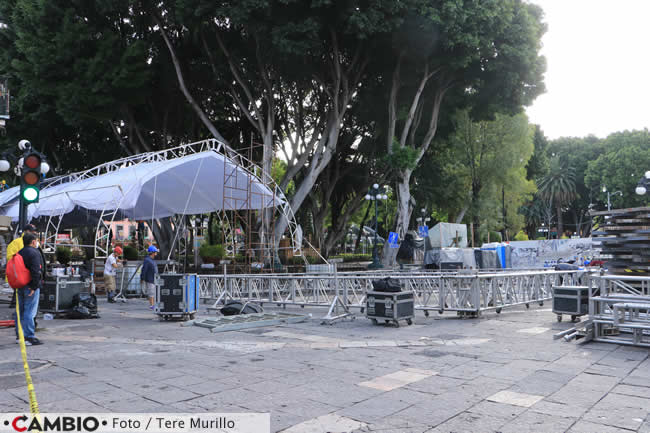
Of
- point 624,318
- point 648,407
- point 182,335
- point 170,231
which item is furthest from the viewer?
point 170,231

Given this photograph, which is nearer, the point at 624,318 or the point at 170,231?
the point at 624,318

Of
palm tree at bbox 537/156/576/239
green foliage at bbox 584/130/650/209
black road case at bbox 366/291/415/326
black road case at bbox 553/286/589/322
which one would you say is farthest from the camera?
palm tree at bbox 537/156/576/239

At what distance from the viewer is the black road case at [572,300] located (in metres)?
12.2

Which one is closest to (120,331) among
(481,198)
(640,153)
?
(481,198)

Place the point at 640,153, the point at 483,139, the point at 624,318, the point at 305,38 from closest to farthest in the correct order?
1. the point at 624,318
2. the point at 305,38
3. the point at 483,139
4. the point at 640,153

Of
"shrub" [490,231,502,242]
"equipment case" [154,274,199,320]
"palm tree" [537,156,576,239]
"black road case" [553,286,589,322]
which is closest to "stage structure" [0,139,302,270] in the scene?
"equipment case" [154,274,199,320]

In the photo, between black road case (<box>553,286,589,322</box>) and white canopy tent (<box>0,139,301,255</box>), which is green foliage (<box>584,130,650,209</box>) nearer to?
white canopy tent (<box>0,139,301,255</box>)

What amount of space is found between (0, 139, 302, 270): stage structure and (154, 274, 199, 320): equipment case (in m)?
7.22

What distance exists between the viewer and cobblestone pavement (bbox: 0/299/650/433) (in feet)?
17.4

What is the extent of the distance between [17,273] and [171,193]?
16130mm

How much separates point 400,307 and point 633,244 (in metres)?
6.05

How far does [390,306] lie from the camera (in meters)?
12.1

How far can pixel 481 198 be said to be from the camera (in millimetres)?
40625

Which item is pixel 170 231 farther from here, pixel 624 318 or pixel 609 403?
pixel 609 403
